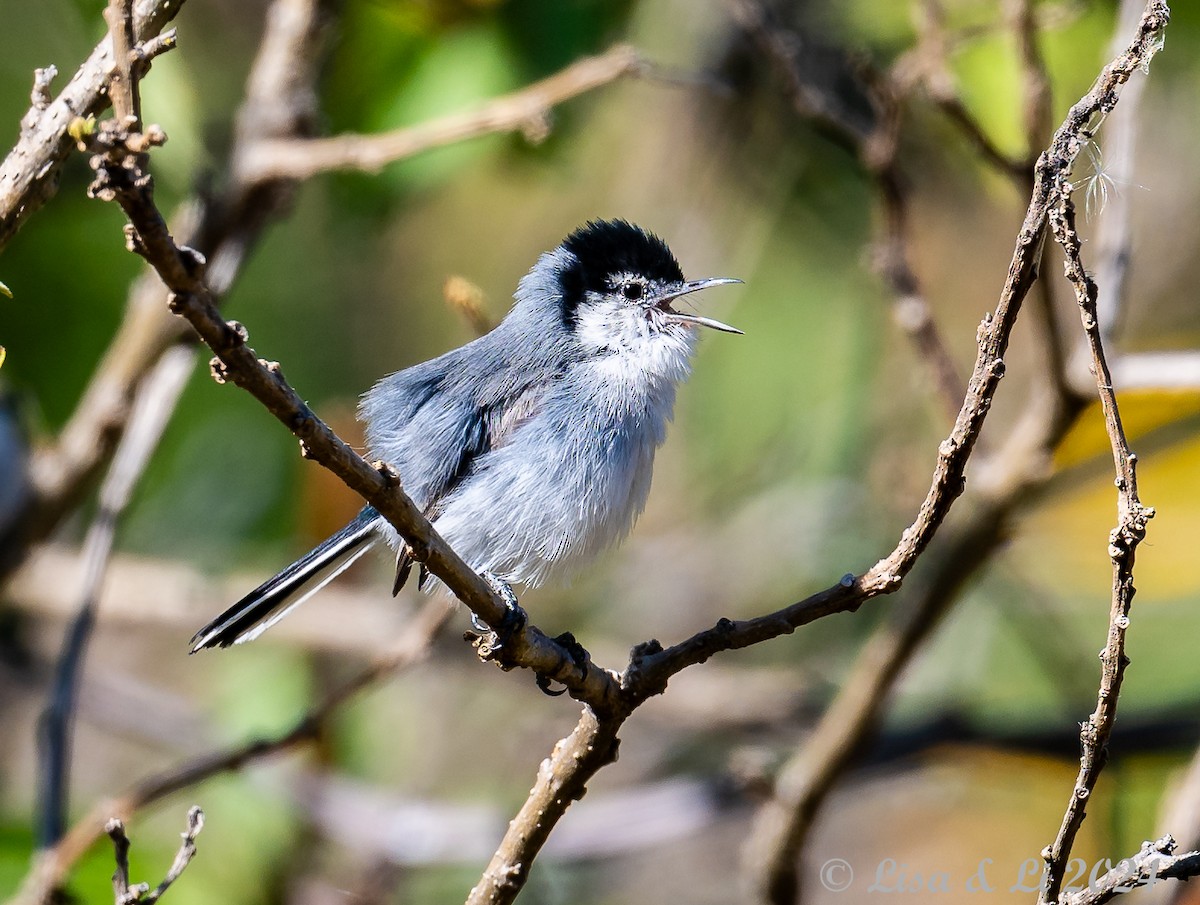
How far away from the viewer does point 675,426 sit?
4.45 metres

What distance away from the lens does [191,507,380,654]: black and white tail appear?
2.08m

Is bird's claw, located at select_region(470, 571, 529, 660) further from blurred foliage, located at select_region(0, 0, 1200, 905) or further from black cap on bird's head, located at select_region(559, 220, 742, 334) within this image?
blurred foliage, located at select_region(0, 0, 1200, 905)

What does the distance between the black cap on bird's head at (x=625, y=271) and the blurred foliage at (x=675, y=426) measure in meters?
0.61

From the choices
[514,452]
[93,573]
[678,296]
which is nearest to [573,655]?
[514,452]

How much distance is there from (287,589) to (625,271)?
1.08m

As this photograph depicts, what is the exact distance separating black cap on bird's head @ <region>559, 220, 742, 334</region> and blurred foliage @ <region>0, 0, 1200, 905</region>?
61 centimetres

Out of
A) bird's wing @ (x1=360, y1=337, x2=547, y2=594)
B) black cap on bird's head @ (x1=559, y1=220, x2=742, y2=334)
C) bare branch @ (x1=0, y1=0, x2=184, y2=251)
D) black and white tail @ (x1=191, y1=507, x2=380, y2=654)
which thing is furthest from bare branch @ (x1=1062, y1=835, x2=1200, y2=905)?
black cap on bird's head @ (x1=559, y1=220, x2=742, y2=334)

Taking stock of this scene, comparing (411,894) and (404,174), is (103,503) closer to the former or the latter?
(404,174)

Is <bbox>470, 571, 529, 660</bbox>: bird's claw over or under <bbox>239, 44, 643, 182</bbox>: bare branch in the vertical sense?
under

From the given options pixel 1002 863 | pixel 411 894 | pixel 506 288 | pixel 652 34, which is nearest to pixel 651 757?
pixel 411 894

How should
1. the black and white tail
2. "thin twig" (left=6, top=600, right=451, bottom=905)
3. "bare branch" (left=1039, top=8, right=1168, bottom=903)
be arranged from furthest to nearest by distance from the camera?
"thin twig" (left=6, top=600, right=451, bottom=905)
the black and white tail
"bare branch" (left=1039, top=8, right=1168, bottom=903)

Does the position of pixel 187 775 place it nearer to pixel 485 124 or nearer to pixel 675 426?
pixel 485 124

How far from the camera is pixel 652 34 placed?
4.12 meters

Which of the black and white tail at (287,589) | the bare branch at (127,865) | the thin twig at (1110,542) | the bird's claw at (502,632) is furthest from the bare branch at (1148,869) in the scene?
the black and white tail at (287,589)
